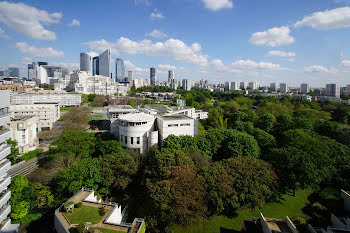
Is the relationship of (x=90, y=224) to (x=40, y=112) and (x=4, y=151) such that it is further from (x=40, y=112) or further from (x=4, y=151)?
(x=40, y=112)

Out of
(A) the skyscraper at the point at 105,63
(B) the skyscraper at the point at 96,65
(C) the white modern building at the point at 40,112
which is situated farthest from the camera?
(B) the skyscraper at the point at 96,65

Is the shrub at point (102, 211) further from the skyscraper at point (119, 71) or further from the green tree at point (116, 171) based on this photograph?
the skyscraper at point (119, 71)

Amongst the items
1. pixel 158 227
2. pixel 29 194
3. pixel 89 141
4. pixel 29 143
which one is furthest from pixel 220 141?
pixel 29 143

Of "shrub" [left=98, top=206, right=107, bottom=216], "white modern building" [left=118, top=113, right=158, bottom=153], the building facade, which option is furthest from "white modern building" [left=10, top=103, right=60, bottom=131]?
the building facade

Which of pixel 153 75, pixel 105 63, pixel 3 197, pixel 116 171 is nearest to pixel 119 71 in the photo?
pixel 153 75

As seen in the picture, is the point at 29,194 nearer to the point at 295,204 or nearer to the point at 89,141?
the point at 89,141

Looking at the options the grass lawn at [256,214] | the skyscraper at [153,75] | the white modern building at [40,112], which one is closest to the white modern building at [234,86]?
the skyscraper at [153,75]
